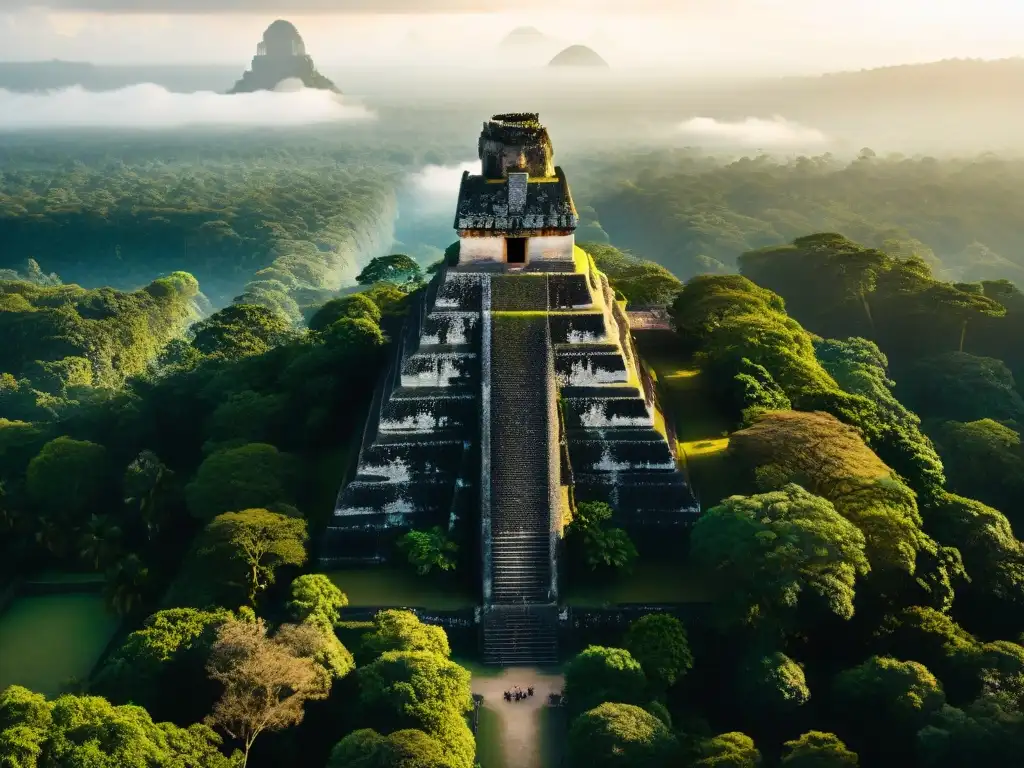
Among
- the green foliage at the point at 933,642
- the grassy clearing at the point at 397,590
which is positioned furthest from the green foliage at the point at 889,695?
the grassy clearing at the point at 397,590

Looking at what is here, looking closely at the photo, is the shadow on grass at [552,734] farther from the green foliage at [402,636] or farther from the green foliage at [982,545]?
the green foliage at [982,545]

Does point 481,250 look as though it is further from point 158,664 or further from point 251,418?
point 158,664

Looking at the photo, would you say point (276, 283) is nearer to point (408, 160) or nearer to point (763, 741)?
point (763, 741)

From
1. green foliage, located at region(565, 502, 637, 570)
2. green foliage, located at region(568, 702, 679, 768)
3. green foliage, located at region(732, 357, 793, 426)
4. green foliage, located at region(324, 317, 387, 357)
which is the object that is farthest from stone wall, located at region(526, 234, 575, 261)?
green foliage, located at region(568, 702, 679, 768)

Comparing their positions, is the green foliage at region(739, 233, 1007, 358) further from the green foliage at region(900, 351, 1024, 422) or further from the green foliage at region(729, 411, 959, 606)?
the green foliage at region(729, 411, 959, 606)

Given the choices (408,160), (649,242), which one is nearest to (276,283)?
(649,242)

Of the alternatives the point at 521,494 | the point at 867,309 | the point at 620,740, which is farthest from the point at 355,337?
the point at 867,309
